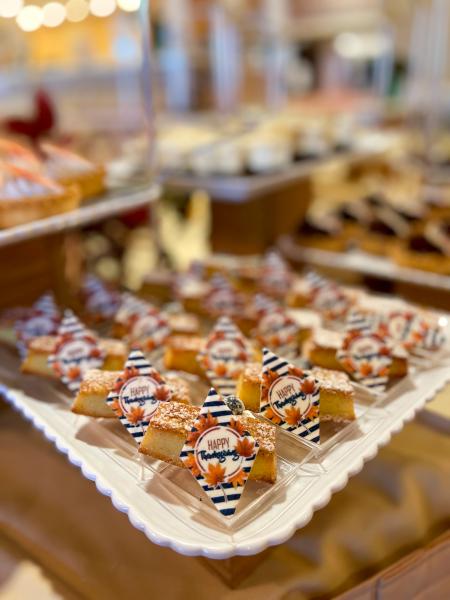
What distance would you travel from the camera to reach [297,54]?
5680 mm

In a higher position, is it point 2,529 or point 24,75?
point 24,75

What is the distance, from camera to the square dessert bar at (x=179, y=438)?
40.6 inches

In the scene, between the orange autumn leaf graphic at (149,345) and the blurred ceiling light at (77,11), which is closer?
the orange autumn leaf graphic at (149,345)

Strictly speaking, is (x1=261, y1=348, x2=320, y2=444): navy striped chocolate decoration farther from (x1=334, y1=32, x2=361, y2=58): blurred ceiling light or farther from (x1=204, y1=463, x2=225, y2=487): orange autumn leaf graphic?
(x1=334, y1=32, x2=361, y2=58): blurred ceiling light

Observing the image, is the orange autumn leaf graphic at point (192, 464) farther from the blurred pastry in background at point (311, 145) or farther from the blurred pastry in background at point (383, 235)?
the blurred pastry in background at point (311, 145)

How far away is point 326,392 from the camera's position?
46.6 inches

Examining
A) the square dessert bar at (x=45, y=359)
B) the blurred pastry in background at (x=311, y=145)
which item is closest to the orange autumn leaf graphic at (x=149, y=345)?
the square dessert bar at (x=45, y=359)

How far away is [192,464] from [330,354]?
0.52 m

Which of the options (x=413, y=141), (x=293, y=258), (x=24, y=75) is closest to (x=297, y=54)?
(x=413, y=141)

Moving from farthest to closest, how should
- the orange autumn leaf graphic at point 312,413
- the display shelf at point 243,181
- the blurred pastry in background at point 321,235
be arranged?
the blurred pastry in background at point 321,235
the display shelf at point 243,181
the orange autumn leaf graphic at point 312,413

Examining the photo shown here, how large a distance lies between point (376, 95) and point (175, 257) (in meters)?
2.27

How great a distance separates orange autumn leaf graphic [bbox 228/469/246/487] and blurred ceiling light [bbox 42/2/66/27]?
18.0 ft

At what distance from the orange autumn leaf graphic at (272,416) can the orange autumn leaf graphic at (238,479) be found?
17 centimetres

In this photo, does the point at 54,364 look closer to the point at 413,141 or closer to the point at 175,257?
the point at 175,257
